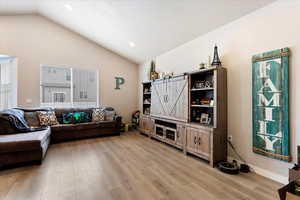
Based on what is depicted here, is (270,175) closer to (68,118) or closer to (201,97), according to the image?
(201,97)

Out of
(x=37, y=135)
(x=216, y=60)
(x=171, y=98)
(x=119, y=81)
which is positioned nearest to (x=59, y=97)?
(x=119, y=81)

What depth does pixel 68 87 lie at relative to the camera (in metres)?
5.42

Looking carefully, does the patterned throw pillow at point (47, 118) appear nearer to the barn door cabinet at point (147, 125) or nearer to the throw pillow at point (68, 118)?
the throw pillow at point (68, 118)

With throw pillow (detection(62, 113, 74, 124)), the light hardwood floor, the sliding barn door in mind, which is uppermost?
the sliding barn door

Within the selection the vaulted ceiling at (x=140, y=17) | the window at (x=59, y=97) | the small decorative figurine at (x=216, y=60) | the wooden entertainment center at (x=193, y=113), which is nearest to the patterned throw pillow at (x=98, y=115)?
the window at (x=59, y=97)

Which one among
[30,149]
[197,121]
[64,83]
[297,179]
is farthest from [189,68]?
[64,83]

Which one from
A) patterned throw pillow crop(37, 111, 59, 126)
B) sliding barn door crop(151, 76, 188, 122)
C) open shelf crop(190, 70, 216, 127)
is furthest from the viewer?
patterned throw pillow crop(37, 111, 59, 126)

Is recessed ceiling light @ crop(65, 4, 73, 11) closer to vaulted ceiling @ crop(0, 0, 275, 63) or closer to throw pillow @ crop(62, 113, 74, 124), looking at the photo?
vaulted ceiling @ crop(0, 0, 275, 63)

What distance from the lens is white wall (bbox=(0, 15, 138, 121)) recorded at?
459 cm

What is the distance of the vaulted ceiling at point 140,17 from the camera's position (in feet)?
9.01

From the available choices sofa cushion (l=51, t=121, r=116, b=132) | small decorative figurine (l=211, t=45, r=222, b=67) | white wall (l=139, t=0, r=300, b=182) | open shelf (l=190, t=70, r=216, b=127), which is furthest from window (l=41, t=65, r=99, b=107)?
small decorative figurine (l=211, t=45, r=222, b=67)

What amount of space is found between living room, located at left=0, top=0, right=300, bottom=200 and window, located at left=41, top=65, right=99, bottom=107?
4 cm

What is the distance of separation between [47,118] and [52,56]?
7.21 ft

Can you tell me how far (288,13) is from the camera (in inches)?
83.6
